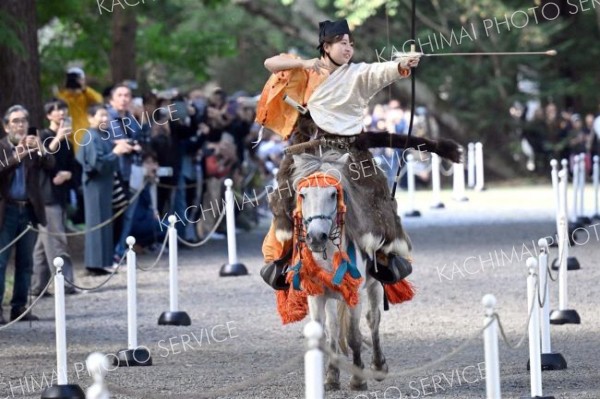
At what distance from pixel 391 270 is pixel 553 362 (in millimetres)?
1451

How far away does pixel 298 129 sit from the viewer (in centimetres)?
1139

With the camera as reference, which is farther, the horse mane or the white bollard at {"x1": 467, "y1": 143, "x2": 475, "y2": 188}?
the white bollard at {"x1": 467, "y1": 143, "x2": 475, "y2": 188}

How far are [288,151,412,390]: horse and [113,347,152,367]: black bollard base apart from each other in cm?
221

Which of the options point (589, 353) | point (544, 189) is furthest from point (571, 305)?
point (544, 189)

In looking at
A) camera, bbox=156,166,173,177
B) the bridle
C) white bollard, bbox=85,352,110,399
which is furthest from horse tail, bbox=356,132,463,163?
camera, bbox=156,166,173,177

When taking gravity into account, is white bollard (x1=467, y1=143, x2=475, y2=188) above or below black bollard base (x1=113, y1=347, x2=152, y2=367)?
above

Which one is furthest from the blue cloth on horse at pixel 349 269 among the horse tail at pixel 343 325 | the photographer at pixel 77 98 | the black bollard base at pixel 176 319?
the photographer at pixel 77 98

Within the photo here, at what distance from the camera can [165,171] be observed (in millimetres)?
22672

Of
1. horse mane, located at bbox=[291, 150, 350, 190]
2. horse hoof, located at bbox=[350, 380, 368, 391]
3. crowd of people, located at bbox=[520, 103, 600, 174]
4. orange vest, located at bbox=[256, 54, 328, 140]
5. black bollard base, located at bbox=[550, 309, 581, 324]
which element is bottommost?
horse hoof, located at bbox=[350, 380, 368, 391]

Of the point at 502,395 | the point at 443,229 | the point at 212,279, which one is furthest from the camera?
the point at 443,229

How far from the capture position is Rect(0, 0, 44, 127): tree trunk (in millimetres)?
20656

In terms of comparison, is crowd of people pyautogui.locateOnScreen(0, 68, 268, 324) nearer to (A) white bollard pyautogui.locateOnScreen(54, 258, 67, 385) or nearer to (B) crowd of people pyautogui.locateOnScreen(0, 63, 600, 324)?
(B) crowd of people pyautogui.locateOnScreen(0, 63, 600, 324)

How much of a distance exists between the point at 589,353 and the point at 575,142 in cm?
2813

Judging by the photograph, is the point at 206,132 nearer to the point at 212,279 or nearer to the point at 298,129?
the point at 212,279
